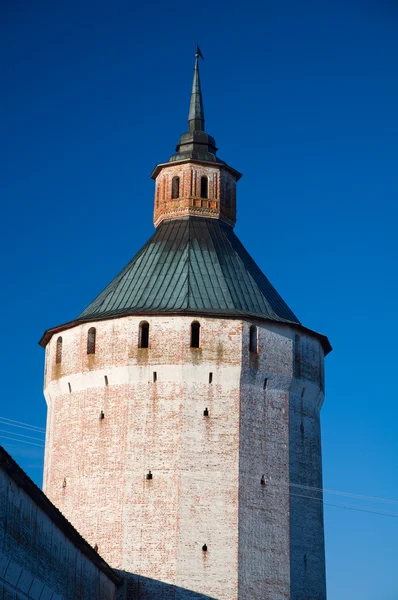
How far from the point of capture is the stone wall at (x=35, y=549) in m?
23.5

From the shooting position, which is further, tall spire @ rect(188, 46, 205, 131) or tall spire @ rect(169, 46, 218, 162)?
tall spire @ rect(188, 46, 205, 131)

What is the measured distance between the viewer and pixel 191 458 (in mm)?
34000

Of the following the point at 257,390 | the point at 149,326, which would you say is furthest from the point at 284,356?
the point at 149,326

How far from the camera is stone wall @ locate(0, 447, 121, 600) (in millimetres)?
23531

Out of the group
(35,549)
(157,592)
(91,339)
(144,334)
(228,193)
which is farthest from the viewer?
(228,193)

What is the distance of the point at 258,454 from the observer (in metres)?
34.7

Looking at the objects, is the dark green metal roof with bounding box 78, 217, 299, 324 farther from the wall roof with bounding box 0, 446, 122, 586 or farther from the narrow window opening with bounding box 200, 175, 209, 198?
the wall roof with bounding box 0, 446, 122, 586

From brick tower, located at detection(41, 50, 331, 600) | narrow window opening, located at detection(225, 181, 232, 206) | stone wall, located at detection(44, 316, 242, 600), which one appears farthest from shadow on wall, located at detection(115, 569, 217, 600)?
narrow window opening, located at detection(225, 181, 232, 206)

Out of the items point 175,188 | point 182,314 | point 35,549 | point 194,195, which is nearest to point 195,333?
point 182,314

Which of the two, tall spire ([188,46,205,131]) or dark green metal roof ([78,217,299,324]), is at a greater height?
tall spire ([188,46,205,131])

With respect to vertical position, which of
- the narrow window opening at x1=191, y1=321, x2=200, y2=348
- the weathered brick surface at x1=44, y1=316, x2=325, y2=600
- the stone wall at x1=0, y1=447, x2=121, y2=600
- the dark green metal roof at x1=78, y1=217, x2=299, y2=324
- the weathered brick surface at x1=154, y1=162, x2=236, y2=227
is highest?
the weathered brick surface at x1=154, y1=162, x2=236, y2=227

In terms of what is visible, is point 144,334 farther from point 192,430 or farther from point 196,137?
point 196,137

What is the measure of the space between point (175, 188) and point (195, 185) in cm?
67

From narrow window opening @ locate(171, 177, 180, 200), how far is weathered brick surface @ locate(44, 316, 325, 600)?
572 centimetres
